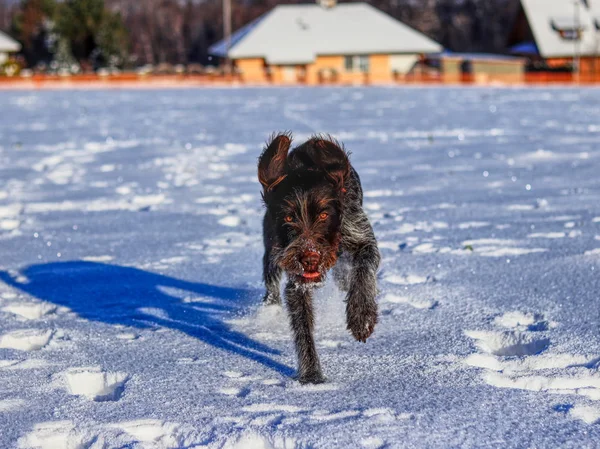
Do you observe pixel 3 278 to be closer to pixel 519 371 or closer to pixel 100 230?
pixel 100 230

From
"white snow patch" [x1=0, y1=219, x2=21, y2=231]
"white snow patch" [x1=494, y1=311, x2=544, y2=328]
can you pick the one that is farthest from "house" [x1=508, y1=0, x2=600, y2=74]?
"white snow patch" [x1=494, y1=311, x2=544, y2=328]

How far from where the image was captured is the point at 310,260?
3.65 metres

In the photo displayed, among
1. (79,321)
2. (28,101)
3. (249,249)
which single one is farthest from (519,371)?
(28,101)

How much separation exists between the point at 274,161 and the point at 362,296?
77 cm

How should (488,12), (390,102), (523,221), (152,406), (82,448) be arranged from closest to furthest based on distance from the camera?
(82,448)
(152,406)
(523,221)
(390,102)
(488,12)

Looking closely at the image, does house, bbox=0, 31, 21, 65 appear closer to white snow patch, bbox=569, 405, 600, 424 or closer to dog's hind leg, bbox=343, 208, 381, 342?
dog's hind leg, bbox=343, 208, 381, 342

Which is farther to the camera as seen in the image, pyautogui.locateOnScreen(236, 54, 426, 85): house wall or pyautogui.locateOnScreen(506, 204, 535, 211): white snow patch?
pyautogui.locateOnScreen(236, 54, 426, 85): house wall

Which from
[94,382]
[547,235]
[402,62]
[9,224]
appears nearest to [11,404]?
[94,382]

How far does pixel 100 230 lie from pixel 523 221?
12.9ft

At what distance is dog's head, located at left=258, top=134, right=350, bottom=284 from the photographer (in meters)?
3.69

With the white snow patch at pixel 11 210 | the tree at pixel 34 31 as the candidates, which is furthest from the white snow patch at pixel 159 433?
the tree at pixel 34 31

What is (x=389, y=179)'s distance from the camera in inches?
416

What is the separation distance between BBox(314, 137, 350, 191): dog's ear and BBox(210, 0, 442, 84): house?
186 feet

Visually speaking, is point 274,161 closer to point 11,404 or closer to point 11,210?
point 11,404
